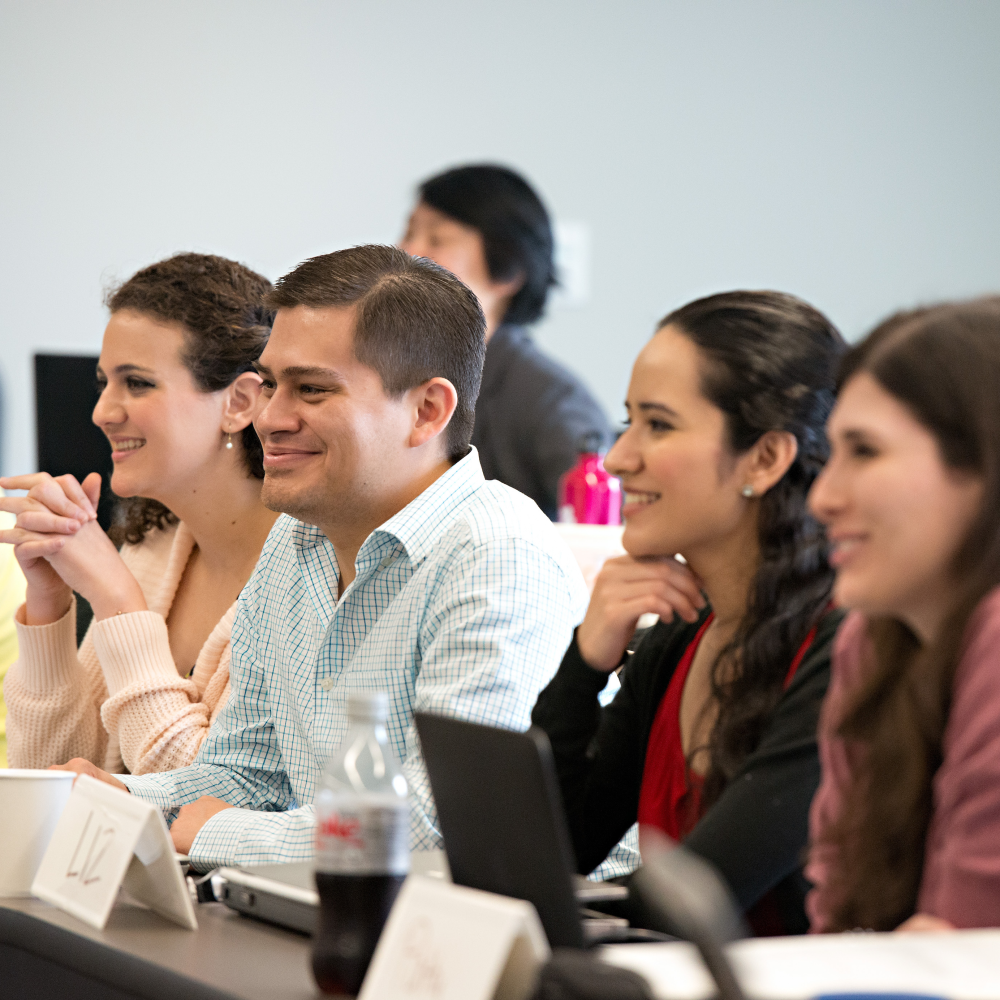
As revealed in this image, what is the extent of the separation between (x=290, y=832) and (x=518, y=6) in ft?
11.0

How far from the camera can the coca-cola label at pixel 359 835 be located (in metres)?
0.87

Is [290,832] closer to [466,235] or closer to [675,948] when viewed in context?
[675,948]

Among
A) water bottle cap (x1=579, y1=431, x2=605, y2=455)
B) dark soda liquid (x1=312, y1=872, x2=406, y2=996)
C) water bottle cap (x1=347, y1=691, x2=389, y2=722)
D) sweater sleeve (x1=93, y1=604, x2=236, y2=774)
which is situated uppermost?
water bottle cap (x1=347, y1=691, x2=389, y2=722)

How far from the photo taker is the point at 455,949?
0.73m

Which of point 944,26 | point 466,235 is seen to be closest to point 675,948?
point 466,235

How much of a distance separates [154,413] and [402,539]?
2.25ft

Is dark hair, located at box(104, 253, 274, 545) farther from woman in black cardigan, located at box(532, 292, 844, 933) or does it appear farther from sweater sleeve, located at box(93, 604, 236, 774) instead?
woman in black cardigan, located at box(532, 292, 844, 933)

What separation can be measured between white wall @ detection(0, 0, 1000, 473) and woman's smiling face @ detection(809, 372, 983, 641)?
3.26m

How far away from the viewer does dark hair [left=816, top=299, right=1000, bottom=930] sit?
0.88 meters

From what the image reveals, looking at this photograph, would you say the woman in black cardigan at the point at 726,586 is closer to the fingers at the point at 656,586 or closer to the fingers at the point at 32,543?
the fingers at the point at 656,586

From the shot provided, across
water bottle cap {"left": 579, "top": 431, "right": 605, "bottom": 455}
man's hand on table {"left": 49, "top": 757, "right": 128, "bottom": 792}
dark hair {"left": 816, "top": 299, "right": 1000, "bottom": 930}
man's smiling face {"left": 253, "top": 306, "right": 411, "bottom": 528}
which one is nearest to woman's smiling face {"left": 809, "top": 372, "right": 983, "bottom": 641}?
dark hair {"left": 816, "top": 299, "right": 1000, "bottom": 930}

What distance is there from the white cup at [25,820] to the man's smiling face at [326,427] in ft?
1.54

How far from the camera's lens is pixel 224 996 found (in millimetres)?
853

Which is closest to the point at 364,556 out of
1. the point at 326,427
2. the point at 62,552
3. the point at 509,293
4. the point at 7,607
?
the point at 326,427
